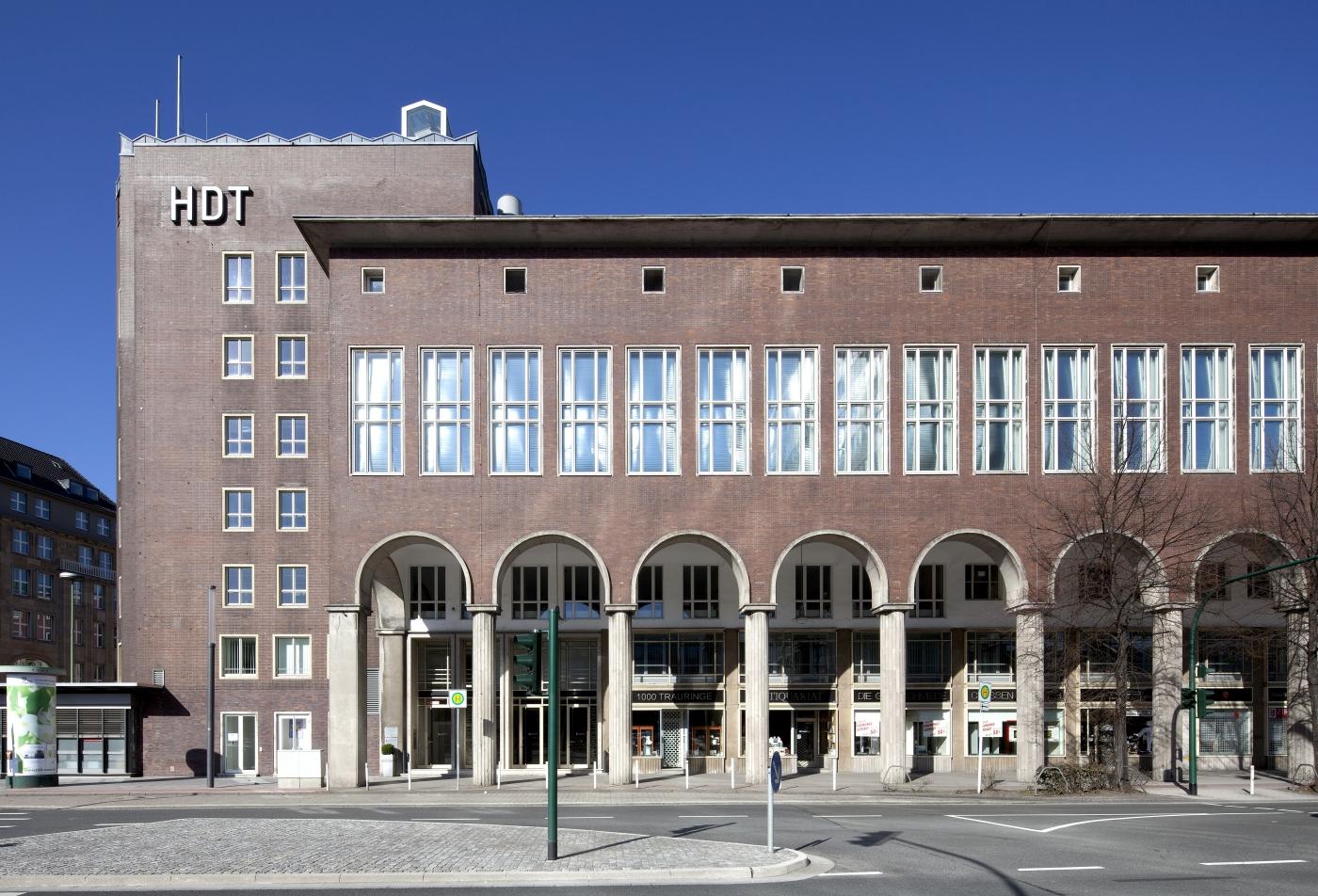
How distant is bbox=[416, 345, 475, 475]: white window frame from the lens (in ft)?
125

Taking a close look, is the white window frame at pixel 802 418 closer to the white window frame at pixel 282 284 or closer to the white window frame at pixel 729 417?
the white window frame at pixel 729 417

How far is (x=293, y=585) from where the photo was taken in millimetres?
44969

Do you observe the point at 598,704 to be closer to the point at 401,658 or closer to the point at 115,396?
the point at 401,658

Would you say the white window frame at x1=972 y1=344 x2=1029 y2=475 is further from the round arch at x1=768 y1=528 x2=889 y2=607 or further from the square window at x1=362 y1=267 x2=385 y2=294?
the square window at x1=362 y1=267 x2=385 y2=294

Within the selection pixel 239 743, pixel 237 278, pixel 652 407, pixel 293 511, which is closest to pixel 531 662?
pixel 652 407

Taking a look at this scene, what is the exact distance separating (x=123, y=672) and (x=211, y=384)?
11.6 meters

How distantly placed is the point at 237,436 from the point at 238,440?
151mm

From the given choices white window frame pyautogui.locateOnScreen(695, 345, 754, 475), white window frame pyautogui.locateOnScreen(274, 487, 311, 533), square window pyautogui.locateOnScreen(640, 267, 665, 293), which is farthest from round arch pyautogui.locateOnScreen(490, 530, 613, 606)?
white window frame pyautogui.locateOnScreen(274, 487, 311, 533)

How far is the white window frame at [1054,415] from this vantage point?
3784 cm

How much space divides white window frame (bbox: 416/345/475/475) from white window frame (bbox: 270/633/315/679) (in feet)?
36.7

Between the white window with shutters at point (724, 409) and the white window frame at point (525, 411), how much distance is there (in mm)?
5208

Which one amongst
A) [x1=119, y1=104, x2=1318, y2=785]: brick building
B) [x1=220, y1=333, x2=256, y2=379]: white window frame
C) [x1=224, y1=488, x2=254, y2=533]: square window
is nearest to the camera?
[x1=119, y1=104, x2=1318, y2=785]: brick building

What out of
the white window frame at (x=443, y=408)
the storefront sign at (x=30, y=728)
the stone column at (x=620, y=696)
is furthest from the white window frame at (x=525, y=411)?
the storefront sign at (x=30, y=728)

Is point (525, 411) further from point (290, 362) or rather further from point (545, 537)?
point (290, 362)
